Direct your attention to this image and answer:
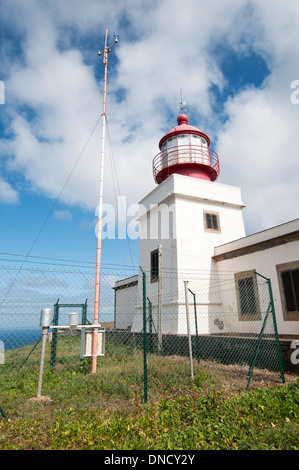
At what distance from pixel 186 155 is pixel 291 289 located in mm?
9590

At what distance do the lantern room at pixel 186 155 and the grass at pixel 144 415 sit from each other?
11787mm

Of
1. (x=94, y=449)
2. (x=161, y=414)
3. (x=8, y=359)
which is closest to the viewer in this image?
(x=94, y=449)

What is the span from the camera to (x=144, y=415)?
4.43 metres

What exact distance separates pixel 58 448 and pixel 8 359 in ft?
24.6

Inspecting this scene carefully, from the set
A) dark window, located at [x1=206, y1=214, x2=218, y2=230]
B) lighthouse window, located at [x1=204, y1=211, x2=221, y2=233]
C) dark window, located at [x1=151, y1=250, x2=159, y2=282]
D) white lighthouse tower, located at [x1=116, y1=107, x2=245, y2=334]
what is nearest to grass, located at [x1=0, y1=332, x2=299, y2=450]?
white lighthouse tower, located at [x1=116, y1=107, x2=245, y2=334]

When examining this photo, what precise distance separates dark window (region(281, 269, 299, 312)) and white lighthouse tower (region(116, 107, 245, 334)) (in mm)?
3876

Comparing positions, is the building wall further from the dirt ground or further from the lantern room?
the dirt ground

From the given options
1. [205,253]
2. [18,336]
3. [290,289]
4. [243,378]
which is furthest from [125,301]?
[18,336]

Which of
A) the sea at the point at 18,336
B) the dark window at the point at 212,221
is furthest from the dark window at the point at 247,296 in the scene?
the sea at the point at 18,336

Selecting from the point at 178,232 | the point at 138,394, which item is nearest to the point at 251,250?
the point at 178,232

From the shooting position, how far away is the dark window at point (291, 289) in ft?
32.2

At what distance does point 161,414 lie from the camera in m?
4.41

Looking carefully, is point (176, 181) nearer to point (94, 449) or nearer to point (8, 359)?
point (8, 359)

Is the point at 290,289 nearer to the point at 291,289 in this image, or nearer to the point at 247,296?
the point at 291,289
